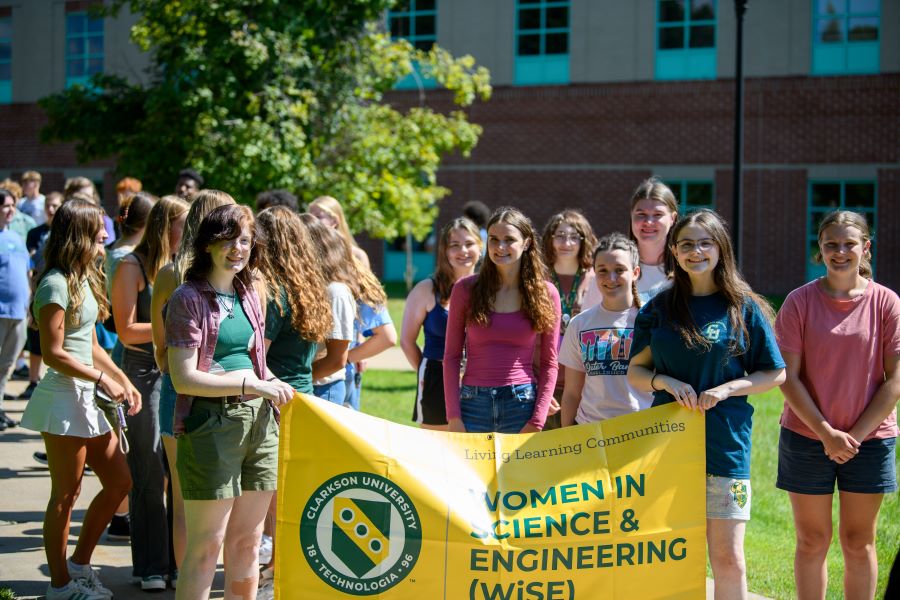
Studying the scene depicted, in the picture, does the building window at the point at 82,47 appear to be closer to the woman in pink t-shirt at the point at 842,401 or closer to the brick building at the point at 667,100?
the brick building at the point at 667,100

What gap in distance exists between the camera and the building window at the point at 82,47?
88.7ft

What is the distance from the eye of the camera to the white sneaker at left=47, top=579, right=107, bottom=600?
203 inches

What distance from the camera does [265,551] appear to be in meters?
5.87

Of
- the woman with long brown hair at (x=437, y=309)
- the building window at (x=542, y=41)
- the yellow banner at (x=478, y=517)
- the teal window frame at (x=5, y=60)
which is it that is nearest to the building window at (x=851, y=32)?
the building window at (x=542, y=41)

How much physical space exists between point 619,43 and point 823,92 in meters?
5.27

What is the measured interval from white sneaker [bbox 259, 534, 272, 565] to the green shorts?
1.68m

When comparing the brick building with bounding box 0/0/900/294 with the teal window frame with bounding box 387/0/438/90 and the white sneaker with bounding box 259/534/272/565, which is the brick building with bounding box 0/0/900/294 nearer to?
the teal window frame with bounding box 387/0/438/90

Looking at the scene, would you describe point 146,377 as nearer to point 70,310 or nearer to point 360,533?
point 70,310

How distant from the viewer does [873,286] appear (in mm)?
4676

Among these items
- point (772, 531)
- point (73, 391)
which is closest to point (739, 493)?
point (772, 531)

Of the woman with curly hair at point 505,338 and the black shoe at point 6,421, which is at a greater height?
the woman with curly hair at point 505,338

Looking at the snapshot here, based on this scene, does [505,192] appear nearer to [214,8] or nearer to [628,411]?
[214,8]

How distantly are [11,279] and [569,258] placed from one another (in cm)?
594

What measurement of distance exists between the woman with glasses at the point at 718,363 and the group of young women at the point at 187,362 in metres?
1.65
